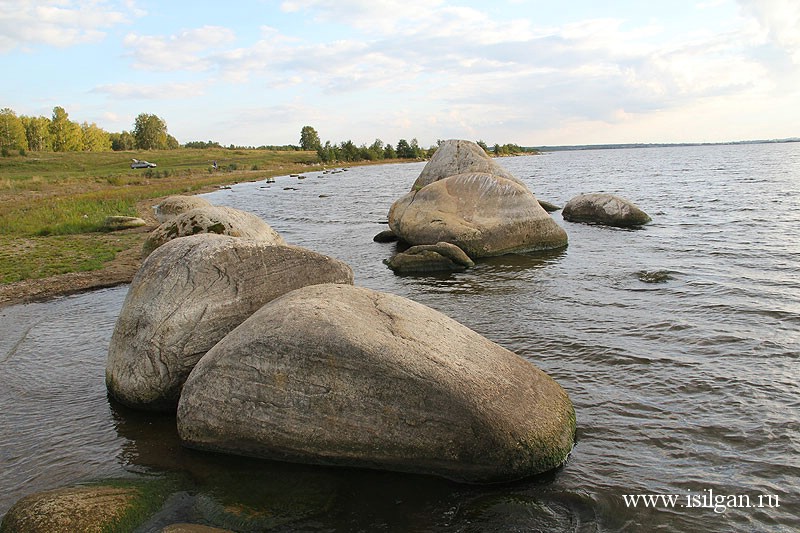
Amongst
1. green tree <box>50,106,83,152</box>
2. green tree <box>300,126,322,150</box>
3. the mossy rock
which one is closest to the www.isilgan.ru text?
the mossy rock

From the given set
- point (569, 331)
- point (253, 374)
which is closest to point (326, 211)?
point (569, 331)

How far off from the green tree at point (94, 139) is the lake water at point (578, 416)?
136 metres

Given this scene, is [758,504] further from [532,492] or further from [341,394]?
[341,394]

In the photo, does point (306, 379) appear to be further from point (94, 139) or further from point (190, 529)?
point (94, 139)

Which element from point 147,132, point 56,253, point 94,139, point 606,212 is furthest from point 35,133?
point 606,212

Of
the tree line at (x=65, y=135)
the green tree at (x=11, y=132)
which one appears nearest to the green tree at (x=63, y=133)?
the tree line at (x=65, y=135)

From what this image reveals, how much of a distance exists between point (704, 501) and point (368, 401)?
3817mm

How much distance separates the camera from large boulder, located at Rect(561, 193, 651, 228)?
86.1ft

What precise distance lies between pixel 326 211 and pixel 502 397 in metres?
32.6

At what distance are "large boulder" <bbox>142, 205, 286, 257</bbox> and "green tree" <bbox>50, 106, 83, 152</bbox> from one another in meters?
122

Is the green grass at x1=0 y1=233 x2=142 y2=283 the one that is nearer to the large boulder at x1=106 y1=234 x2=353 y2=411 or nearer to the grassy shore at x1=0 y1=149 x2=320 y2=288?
the grassy shore at x1=0 y1=149 x2=320 y2=288

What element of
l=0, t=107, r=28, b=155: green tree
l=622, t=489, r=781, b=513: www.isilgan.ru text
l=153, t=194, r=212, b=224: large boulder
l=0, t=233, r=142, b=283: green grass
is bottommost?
l=622, t=489, r=781, b=513: www.isilgan.ru text

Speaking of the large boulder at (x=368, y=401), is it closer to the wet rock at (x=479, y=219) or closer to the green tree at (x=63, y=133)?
the wet rock at (x=479, y=219)

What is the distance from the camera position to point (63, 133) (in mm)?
121375
